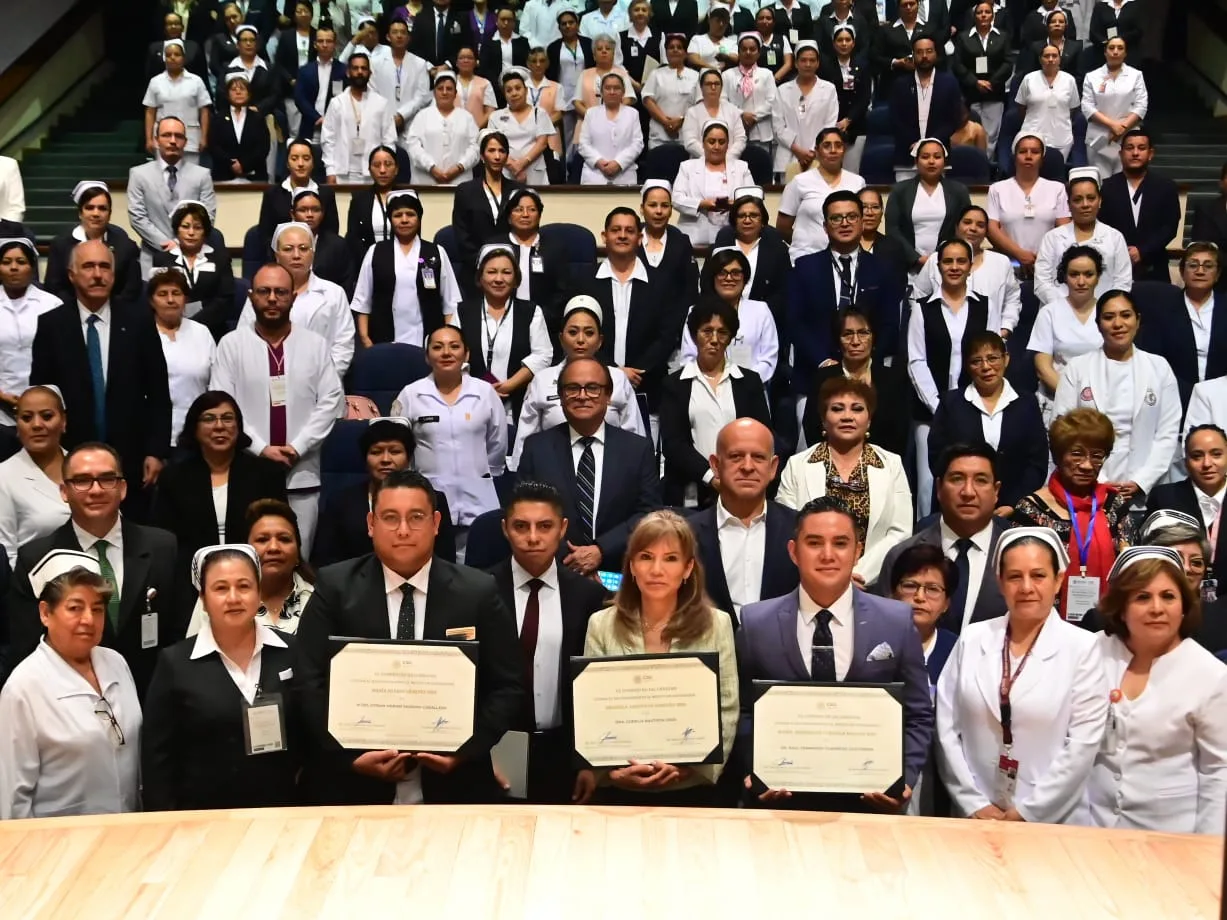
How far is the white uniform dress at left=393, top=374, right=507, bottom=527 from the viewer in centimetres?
589

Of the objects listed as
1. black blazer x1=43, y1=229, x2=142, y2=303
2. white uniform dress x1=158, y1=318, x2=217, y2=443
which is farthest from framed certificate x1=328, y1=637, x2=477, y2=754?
black blazer x1=43, y1=229, x2=142, y2=303

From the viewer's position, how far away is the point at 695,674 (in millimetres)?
3619

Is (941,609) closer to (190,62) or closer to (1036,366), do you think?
(1036,366)

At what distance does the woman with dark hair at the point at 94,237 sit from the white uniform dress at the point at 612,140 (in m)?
3.46

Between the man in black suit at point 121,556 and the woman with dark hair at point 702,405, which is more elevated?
the woman with dark hair at point 702,405

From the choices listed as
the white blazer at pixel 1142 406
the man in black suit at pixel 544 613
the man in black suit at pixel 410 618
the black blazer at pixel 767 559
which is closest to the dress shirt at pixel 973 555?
the black blazer at pixel 767 559

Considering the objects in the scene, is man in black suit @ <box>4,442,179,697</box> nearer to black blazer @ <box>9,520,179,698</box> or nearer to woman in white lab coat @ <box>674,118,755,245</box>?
black blazer @ <box>9,520,179,698</box>

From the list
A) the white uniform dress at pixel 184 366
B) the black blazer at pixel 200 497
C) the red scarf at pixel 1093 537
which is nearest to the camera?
the red scarf at pixel 1093 537

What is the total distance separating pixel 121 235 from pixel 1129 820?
18.7ft

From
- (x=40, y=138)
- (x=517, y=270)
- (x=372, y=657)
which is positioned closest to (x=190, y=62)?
(x=40, y=138)

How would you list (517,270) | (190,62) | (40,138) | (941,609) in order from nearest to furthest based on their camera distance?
(941,609), (517,270), (190,62), (40,138)

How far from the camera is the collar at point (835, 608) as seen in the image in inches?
152

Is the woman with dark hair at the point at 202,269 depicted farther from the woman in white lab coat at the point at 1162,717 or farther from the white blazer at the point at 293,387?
the woman in white lab coat at the point at 1162,717

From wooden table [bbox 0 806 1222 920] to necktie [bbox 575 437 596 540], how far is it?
1.67 m
